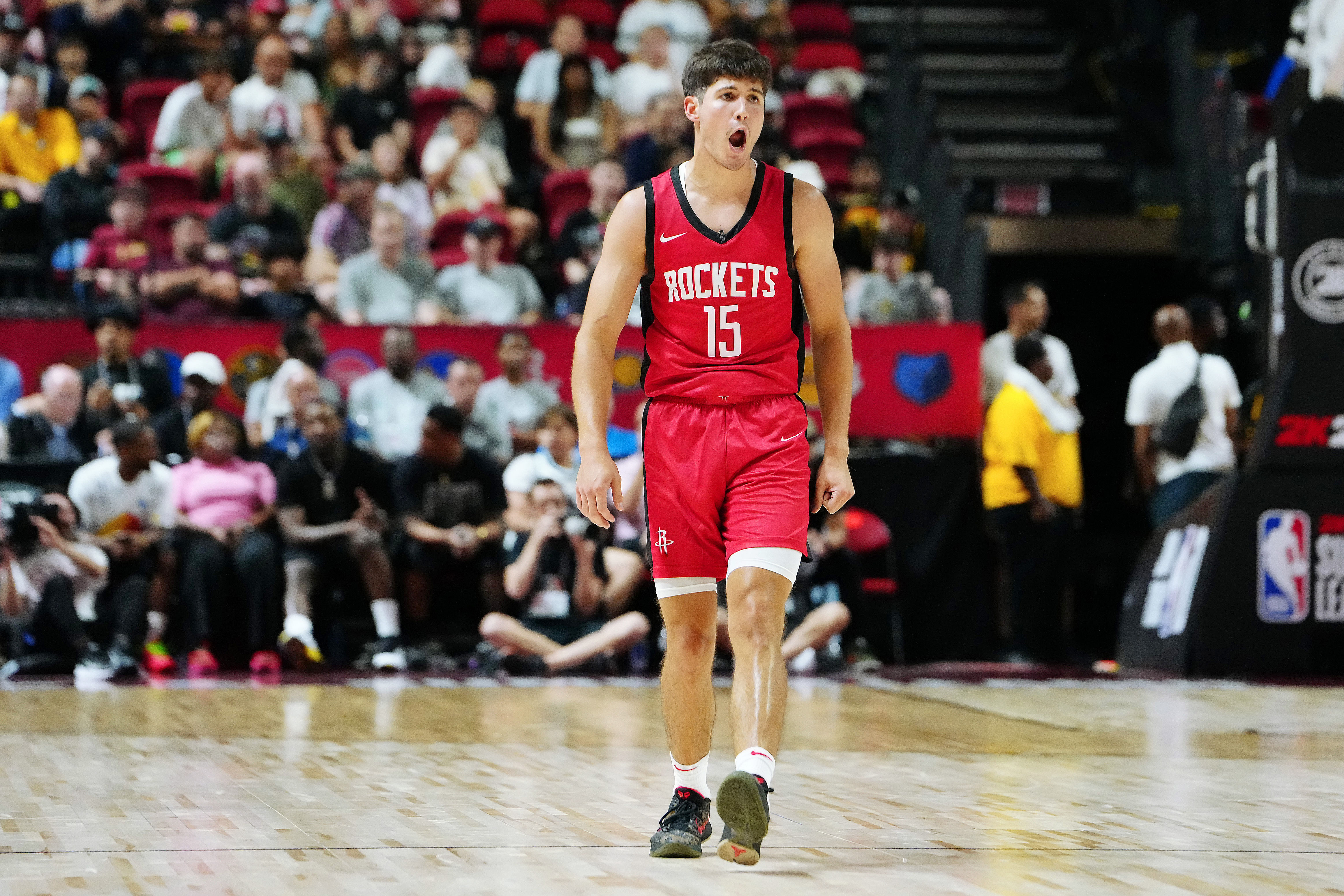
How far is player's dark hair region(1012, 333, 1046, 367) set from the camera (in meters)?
11.4

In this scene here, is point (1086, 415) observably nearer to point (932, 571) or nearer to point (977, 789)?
point (932, 571)

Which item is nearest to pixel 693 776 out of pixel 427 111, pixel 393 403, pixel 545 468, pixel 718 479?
pixel 718 479

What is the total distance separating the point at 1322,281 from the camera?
399 inches

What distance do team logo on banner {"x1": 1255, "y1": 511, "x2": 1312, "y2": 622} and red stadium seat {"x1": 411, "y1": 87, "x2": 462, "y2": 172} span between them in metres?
7.83

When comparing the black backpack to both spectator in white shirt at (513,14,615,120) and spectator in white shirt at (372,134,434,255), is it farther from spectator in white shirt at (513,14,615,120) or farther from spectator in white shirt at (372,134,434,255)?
spectator in white shirt at (513,14,615,120)

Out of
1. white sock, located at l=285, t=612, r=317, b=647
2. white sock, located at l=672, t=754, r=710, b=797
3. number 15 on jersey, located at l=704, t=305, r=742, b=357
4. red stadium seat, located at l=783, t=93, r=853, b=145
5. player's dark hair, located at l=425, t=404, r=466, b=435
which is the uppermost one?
red stadium seat, located at l=783, t=93, r=853, b=145

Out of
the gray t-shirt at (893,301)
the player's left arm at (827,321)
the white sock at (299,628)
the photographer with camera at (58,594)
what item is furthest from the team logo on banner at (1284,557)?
the photographer with camera at (58,594)

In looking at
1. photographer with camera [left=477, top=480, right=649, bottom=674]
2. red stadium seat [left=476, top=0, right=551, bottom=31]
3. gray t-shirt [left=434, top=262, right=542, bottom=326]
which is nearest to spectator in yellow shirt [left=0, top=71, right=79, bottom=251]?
gray t-shirt [left=434, top=262, right=542, bottom=326]

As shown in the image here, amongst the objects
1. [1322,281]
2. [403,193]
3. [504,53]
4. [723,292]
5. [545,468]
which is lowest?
[545,468]

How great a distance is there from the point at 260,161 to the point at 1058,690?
23.4 feet

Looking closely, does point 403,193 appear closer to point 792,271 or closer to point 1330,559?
point 1330,559

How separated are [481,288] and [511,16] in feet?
16.1

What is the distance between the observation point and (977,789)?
5.69 meters

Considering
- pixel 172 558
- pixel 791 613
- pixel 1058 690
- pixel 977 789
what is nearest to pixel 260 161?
pixel 172 558
